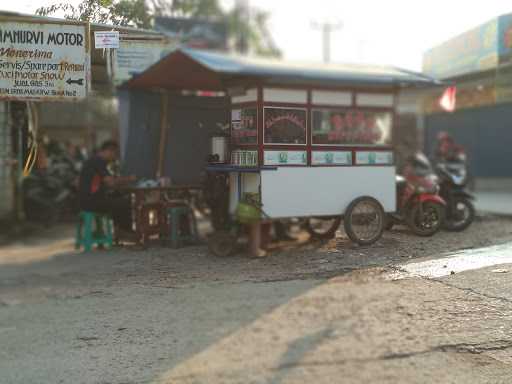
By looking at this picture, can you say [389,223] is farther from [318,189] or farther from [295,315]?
[295,315]

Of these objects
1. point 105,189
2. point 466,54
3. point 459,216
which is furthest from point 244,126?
point 105,189

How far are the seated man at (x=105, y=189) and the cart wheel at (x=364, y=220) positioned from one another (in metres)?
1.18

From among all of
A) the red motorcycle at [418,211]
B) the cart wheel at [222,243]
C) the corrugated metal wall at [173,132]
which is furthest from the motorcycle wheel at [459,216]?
the corrugated metal wall at [173,132]

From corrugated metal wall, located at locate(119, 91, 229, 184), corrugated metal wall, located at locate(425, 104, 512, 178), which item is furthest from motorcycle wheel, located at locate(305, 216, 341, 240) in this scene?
corrugated metal wall, located at locate(425, 104, 512, 178)

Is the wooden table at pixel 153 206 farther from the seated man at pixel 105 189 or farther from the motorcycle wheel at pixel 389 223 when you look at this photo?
the motorcycle wheel at pixel 389 223

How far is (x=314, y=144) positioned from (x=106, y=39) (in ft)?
2.44

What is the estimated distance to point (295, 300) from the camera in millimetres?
1953

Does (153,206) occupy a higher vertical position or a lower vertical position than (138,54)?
lower

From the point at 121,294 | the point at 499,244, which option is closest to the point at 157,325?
the point at 121,294

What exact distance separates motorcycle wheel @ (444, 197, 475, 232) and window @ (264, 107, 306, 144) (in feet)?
2.42

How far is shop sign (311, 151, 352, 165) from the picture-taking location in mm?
1767

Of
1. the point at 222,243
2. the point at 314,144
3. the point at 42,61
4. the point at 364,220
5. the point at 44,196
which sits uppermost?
the point at 42,61

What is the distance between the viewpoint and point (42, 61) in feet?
5.74

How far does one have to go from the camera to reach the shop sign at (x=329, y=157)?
177 cm
